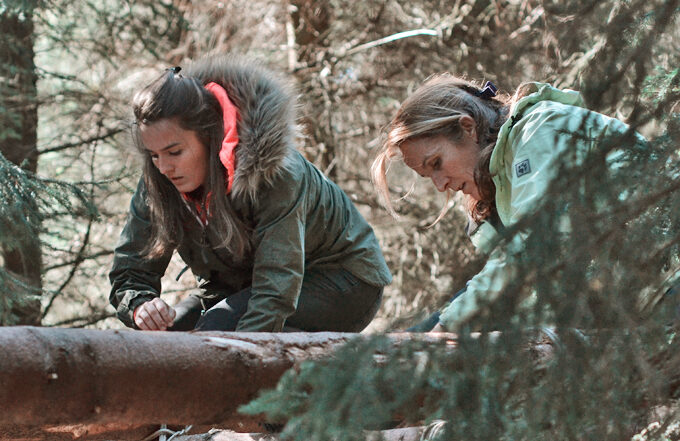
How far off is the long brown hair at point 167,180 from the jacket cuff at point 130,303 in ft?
0.67

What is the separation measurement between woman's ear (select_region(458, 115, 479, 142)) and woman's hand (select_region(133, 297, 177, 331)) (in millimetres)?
1404

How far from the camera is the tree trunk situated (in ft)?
20.7

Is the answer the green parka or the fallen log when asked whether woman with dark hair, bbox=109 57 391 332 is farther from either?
the green parka

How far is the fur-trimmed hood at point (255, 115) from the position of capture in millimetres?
3527

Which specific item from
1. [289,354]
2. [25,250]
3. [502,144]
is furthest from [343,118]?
[289,354]

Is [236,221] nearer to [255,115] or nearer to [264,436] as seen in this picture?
[255,115]

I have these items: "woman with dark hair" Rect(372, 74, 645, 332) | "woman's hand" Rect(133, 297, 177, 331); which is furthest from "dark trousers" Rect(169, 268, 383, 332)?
"woman with dark hair" Rect(372, 74, 645, 332)

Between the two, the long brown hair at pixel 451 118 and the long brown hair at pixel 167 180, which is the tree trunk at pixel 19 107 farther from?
the long brown hair at pixel 451 118

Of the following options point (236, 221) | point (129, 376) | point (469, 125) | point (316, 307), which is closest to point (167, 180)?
point (236, 221)

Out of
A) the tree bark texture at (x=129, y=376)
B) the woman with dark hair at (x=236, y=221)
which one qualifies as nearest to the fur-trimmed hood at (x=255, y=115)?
the woman with dark hair at (x=236, y=221)

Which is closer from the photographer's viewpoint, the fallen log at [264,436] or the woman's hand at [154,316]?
the fallen log at [264,436]

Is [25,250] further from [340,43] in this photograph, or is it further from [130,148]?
[340,43]

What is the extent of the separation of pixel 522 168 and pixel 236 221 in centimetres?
127

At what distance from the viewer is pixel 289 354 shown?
93.9 inches
